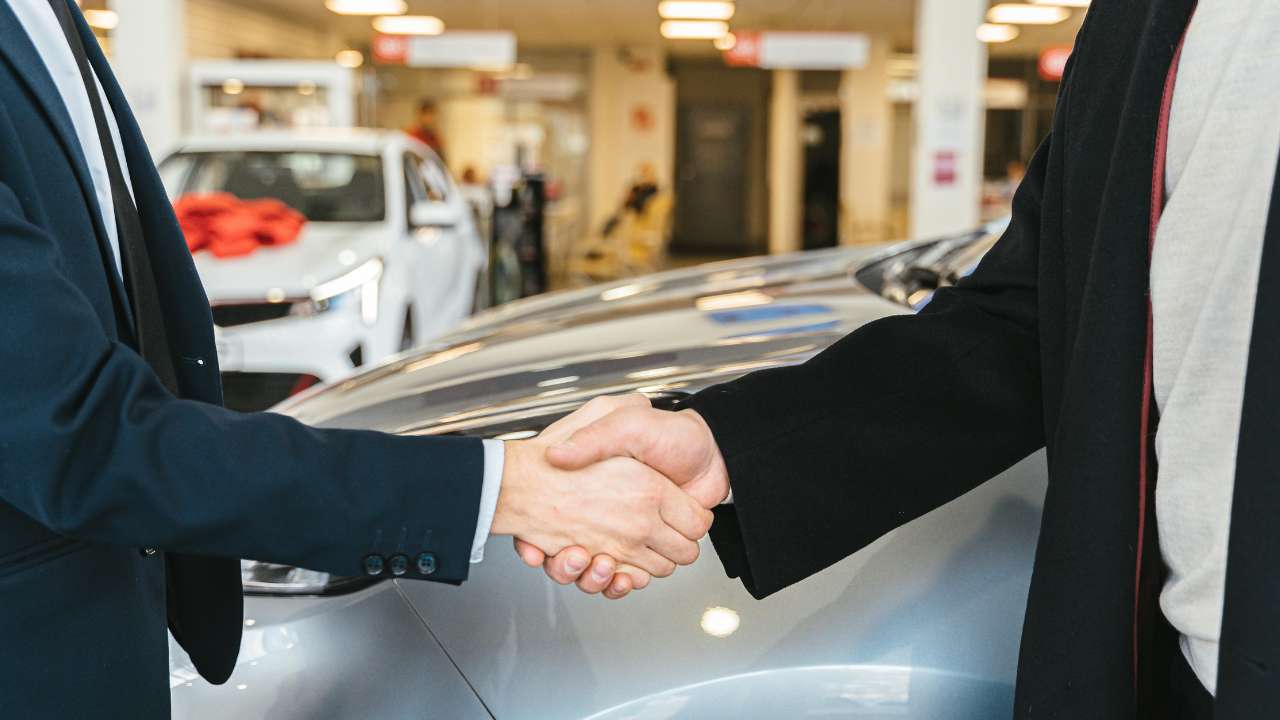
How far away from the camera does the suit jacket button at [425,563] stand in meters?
1.00

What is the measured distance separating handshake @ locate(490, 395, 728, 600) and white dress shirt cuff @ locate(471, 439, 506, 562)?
0.22 ft

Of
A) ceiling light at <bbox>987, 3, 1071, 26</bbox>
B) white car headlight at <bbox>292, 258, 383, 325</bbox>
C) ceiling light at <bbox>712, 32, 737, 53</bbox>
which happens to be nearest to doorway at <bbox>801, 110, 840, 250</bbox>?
ceiling light at <bbox>712, 32, 737, 53</bbox>

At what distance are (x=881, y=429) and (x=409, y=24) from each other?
1515cm

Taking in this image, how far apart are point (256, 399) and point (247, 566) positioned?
3515 millimetres

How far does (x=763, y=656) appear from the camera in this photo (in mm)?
1273

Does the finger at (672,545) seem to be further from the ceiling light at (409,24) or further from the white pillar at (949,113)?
the ceiling light at (409,24)

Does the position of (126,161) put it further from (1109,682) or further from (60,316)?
(1109,682)

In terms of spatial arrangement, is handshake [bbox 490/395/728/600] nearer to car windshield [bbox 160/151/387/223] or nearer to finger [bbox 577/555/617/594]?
finger [bbox 577/555/617/594]

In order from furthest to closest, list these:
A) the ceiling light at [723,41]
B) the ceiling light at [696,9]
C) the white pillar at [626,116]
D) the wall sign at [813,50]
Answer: the white pillar at [626,116] → the ceiling light at [723,41] → the ceiling light at [696,9] → the wall sign at [813,50]

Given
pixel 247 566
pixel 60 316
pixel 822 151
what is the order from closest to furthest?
pixel 60 316 → pixel 247 566 → pixel 822 151

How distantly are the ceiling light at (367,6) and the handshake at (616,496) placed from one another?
41.9ft

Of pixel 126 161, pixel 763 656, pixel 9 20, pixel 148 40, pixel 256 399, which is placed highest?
pixel 148 40

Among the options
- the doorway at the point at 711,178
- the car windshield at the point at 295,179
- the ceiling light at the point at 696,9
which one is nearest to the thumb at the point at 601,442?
the car windshield at the point at 295,179

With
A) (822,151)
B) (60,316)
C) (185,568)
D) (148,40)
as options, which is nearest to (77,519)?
(60,316)
